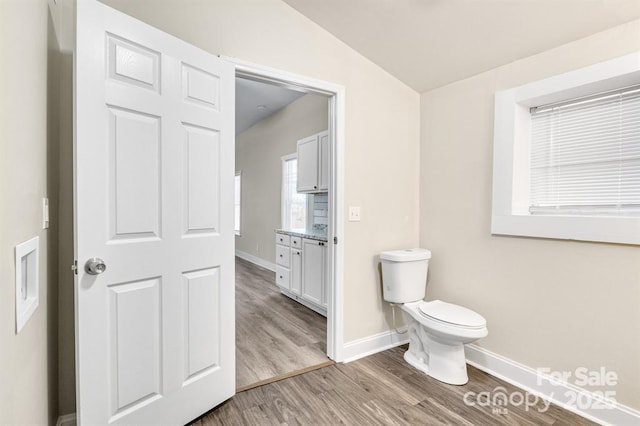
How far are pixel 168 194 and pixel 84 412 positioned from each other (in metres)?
1.03

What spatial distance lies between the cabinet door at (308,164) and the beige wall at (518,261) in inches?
55.5

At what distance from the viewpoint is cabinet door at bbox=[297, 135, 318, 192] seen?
3803mm

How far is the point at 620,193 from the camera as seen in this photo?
1.79 meters

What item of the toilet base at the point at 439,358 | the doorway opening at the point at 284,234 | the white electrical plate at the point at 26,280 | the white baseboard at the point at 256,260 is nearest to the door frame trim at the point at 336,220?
the doorway opening at the point at 284,234

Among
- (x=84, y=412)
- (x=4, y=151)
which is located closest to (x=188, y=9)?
(x=4, y=151)

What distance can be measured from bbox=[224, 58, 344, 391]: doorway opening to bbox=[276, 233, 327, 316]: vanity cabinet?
0.01 m

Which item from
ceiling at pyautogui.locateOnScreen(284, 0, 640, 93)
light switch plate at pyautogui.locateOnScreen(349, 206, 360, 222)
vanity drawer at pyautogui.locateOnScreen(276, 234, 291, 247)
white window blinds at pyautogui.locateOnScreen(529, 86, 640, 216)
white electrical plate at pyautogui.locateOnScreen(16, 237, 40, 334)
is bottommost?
vanity drawer at pyautogui.locateOnScreen(276, 234, 291, 247)

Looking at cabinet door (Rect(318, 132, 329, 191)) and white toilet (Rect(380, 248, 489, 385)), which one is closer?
white toilet (Rect(380, 248, 489, 385))

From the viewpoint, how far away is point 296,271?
3.73 metres

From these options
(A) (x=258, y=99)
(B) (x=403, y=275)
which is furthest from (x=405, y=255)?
(A) (x=258, y=99)

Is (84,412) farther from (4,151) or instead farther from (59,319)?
(4,151)

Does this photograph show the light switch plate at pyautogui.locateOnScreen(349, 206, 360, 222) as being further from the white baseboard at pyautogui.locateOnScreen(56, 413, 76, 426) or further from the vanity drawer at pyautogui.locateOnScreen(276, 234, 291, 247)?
the white baseboard at pyautogui.locateOnScreen(56, 413, 76, 426)

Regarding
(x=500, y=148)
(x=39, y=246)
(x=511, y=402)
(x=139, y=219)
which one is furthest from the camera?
(x=500, y=148)

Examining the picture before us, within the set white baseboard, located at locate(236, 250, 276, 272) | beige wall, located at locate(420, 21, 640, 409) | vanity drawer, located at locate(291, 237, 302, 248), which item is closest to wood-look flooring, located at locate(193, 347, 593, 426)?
beige wall, located at locate(420, 21, 640, 409)
